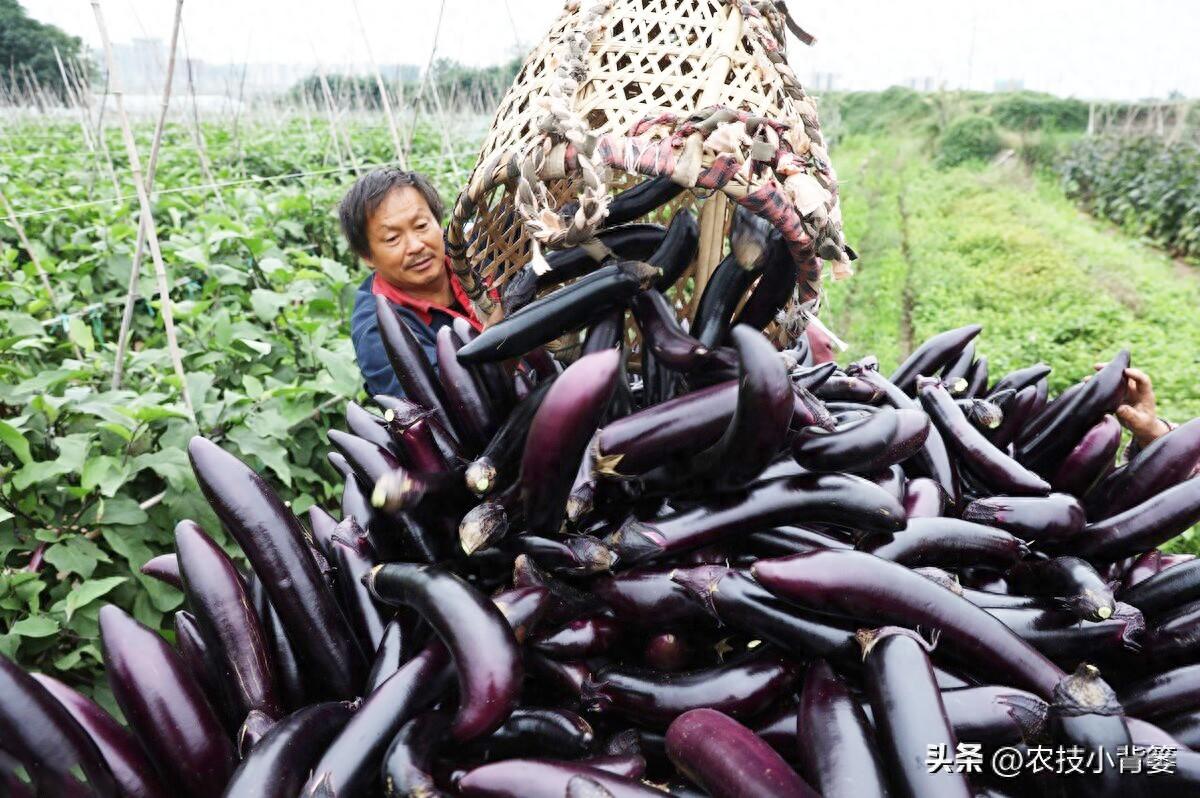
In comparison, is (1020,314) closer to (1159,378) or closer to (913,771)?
(1159,378)

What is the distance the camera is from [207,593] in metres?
0.89

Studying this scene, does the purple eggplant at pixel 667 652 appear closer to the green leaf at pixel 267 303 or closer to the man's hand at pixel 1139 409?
the man's hand at pixel 1139 409

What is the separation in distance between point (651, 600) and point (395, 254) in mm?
1523

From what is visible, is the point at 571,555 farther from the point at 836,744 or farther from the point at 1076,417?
the point at 1076,417

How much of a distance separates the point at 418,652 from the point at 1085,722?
69 cm

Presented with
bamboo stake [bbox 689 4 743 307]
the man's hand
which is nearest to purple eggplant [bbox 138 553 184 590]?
bamboo stake [bbox 689 4 743 307]

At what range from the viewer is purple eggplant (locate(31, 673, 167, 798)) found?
0.80 meters

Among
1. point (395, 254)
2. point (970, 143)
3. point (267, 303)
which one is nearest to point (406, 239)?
point (395, 254)

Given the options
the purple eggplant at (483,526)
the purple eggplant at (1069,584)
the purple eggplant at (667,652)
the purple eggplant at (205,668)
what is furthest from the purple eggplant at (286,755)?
the purple eggplant at (1069,584)

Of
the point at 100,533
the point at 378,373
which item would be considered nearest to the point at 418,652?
the point at 378,373

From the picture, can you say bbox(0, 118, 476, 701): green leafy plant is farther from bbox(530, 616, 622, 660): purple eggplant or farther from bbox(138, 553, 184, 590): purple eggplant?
bbox(530, 616, 622, 660): purple eggplant

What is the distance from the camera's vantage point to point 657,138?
1.02m

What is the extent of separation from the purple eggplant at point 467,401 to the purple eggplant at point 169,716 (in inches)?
17.7

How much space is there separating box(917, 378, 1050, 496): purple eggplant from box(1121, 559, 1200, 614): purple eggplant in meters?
0.18
